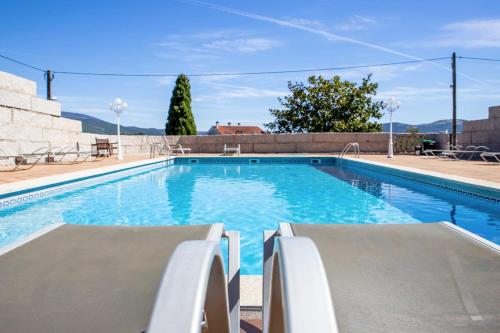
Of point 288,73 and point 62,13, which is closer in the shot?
point 62,13

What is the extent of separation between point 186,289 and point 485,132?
49.8 feet

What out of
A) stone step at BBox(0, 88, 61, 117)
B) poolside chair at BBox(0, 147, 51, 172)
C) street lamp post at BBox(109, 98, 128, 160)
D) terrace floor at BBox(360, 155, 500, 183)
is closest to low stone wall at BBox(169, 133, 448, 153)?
street lamp post at BBox(109, 98, 128, 160)

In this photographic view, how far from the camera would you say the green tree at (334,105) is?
83.0 feet

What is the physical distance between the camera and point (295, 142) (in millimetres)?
17953

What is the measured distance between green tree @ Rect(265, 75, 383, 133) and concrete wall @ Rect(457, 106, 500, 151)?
1117 centimetres

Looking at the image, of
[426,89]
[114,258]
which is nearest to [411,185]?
[114,258]

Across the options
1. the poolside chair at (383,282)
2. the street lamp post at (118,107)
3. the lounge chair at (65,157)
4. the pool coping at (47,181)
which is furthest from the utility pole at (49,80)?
the poolside chair at (383,282)

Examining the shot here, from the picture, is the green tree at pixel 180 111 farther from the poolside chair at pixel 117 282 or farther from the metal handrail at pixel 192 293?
the metal handrail at pixel 192 293

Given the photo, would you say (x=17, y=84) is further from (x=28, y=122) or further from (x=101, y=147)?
(x=101, y=147)

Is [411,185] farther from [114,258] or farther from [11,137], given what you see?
[11,137]

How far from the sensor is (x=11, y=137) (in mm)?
10562

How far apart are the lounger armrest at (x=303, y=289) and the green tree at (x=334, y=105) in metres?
24.6

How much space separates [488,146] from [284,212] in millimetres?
11114

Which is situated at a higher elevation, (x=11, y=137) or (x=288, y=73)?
(x=288, y=73)
